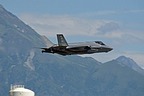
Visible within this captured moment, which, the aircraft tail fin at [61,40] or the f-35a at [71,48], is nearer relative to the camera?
the f-35a at [71,48]

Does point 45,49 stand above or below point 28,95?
above

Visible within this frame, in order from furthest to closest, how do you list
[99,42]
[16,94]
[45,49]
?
[99,42] → [16,94] → [45,49]

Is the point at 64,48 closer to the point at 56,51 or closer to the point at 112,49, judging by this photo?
the point at 56,51

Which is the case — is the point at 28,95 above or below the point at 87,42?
below

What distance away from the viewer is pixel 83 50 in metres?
171

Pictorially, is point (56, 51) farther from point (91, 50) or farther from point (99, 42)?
point (99, 42)

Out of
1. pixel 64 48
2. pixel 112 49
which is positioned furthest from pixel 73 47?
pixel 112 49

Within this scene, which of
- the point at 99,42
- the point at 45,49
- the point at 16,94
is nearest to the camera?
the point at 45,49

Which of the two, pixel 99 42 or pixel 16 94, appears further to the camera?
pixel 99 42

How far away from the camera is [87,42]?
7037 inches

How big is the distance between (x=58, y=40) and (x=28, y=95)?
1777cm

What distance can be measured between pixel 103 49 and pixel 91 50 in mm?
8407

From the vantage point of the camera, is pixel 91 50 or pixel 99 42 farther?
pixel 99 42

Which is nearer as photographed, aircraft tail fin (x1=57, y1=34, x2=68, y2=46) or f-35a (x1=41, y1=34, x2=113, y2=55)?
f-35a (x1=41, y1=34, x2=113, y2=55)
